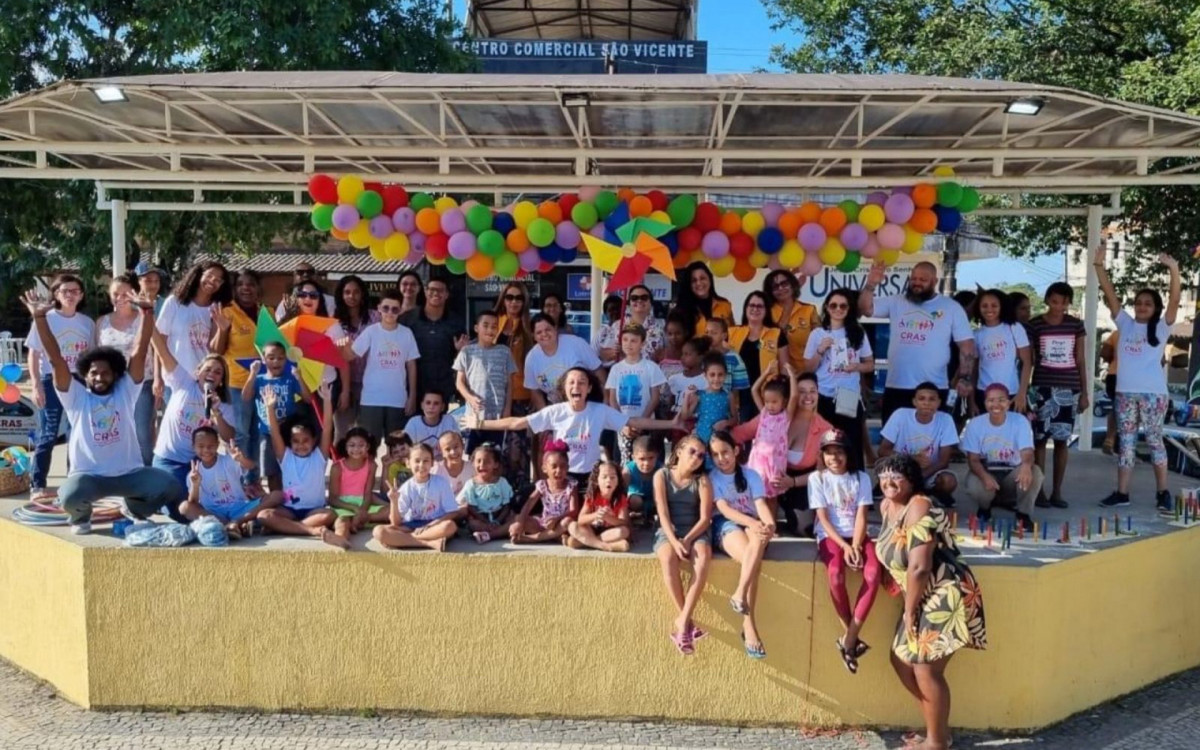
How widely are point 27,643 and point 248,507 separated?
147 centimetres

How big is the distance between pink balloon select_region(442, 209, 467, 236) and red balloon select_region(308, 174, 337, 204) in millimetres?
782

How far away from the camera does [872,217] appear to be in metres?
6.32

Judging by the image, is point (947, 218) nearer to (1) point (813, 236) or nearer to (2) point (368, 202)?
(1) point (813, 236)

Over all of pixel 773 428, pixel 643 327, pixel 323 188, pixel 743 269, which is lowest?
pixel 773 428

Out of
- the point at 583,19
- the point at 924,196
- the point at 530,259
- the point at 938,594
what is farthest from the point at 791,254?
the point at 583,19

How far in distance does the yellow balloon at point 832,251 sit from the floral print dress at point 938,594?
275 cm

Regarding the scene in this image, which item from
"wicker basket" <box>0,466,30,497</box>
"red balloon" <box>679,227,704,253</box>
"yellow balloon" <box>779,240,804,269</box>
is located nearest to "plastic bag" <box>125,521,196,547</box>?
"wicker basket" <box>0,466,30,497</box>

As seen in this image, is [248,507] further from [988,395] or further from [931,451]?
[988,395]

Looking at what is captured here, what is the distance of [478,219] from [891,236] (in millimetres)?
2877

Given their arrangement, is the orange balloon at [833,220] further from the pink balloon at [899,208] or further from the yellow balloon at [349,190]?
the yellow balloon at [349,190]

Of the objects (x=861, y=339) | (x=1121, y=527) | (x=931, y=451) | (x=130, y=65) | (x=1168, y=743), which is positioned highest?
(x=130, y=65)

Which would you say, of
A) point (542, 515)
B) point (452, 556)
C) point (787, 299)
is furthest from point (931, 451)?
point (452, 556)

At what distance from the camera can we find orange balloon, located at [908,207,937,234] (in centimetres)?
627

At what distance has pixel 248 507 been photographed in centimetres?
499
